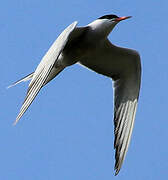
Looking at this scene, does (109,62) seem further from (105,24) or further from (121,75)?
(105,24)

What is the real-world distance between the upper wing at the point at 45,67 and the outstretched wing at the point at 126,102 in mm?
2243

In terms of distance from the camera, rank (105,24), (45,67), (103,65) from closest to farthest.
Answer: (45,67) → (105,24) → (103,65)

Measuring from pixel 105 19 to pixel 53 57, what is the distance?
5.89 feet

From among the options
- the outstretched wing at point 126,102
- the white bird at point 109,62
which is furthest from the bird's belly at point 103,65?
the outstretched wing at point 126,102

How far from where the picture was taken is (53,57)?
870 cm

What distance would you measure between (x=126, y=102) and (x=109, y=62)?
78 cm

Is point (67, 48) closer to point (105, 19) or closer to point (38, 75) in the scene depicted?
point (105, 19)

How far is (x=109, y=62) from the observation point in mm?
11094

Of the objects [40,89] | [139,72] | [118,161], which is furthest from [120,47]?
[40,89]

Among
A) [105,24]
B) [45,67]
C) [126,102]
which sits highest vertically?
[105,24]

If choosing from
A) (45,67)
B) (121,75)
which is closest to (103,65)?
(121,75)

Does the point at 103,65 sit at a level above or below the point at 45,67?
below

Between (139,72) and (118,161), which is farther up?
(139,72)

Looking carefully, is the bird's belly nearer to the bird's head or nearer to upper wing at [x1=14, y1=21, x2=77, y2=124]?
the bird's head
